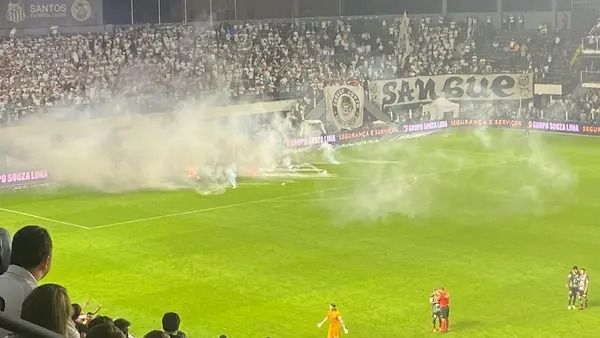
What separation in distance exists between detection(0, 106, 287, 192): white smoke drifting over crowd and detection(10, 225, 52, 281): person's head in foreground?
105 feet

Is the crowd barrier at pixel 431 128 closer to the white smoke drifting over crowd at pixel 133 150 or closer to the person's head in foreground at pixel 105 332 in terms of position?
the white smoke drifting over crowd at pixel 133 150

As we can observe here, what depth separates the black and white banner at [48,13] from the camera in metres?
42.9

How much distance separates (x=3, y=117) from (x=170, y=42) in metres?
11.9

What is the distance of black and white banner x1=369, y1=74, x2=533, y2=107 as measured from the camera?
5600 cm

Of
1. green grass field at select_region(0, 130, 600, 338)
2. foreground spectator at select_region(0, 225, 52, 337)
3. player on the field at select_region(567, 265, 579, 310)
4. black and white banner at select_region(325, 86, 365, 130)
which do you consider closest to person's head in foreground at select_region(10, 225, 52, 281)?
foreground spectator at select_region(0, 225, 52, 337)

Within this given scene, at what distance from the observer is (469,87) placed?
57125mm

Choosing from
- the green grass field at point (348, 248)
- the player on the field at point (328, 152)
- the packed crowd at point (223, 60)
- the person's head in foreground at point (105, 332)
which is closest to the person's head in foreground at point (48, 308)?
the person's head in foreground at point (105, 332)

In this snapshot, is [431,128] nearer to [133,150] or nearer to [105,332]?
[133,150]

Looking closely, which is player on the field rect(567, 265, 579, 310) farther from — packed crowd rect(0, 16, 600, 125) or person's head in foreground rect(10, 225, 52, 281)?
packed crowd rect(0, 16, 600, 125)

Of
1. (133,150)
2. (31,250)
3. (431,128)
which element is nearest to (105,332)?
(31,250)

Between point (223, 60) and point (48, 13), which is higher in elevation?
point (48, 13)

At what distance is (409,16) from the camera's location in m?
60.2

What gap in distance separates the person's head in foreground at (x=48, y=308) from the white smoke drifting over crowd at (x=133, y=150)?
32.9m

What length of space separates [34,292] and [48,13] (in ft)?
135
